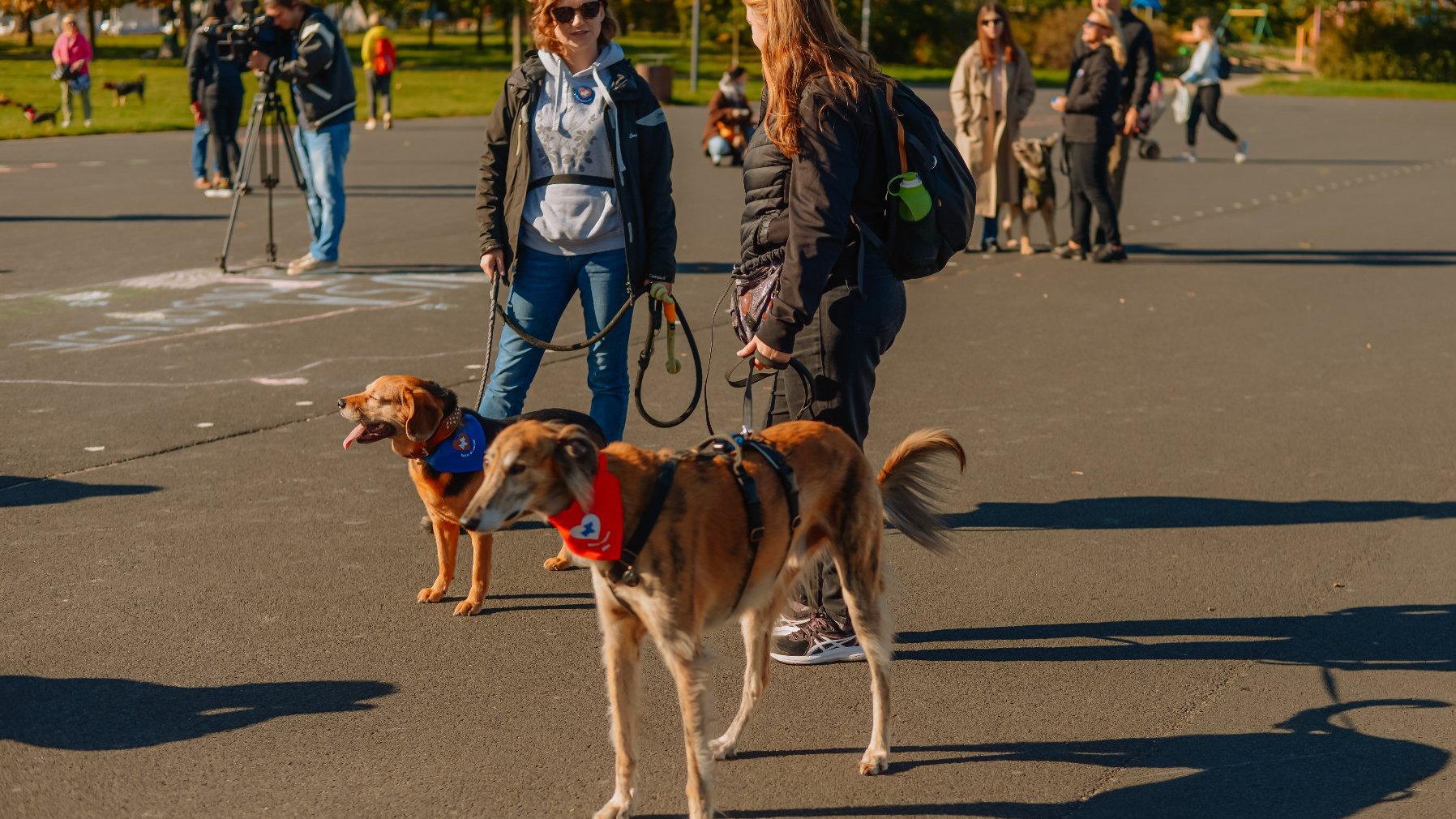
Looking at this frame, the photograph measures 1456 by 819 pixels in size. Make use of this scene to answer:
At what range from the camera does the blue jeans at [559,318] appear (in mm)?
6109

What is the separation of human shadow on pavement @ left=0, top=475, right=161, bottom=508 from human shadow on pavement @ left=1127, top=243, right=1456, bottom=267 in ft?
31.2

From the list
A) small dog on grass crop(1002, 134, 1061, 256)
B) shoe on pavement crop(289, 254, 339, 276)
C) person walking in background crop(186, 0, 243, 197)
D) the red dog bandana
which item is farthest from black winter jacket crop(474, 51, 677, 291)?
person walking in background crop(186, 0, 243, 197)

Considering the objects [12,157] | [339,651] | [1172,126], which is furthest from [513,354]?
[1172,126]

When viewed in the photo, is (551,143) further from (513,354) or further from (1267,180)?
(1267,180)

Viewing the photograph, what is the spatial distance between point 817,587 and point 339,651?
1.58m

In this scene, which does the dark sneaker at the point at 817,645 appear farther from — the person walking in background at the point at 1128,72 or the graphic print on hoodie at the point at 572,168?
the person walking in background at the point at 1128,72

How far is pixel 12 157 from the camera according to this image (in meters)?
20.1

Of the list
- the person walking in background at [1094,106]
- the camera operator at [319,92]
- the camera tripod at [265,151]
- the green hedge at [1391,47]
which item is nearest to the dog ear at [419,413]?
the camera operator at [319,92]

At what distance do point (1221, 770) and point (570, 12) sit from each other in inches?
137

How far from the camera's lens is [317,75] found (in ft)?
37.3

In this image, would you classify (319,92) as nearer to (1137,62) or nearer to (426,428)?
(1137,62)

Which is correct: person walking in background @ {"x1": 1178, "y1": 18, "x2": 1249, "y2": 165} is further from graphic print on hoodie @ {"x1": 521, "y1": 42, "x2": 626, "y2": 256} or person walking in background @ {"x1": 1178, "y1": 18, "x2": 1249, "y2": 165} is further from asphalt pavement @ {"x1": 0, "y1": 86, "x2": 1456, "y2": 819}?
graphic print on hoodie @ {"x1": 521, "y1": 42, "x2": 626, "y2": 256}

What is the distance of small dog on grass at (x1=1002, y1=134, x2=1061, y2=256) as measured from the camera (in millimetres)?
13250

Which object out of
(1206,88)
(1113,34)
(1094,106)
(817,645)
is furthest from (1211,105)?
(817,645)
